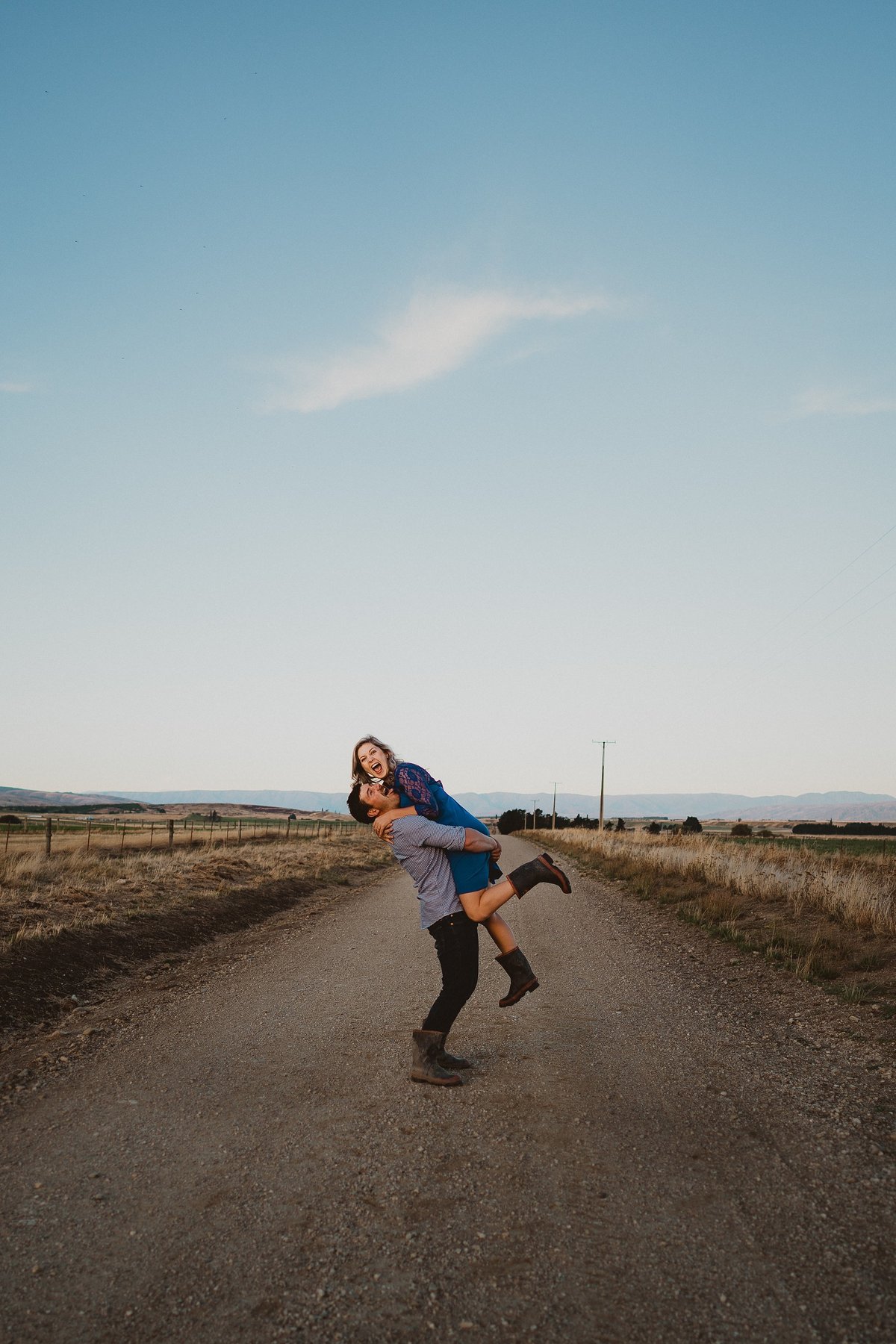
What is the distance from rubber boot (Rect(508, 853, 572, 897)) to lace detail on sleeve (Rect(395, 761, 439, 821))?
65cm

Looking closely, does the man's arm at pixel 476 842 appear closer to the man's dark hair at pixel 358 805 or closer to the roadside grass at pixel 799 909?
the man's dark hair at pixel 358 805

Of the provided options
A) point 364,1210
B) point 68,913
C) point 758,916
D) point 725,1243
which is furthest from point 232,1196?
point 758,916

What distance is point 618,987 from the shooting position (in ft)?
24.1

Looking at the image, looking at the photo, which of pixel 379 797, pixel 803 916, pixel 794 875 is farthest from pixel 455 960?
pixel 794 875

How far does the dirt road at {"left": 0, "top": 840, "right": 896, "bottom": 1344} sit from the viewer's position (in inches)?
98.2

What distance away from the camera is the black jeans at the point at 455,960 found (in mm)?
4723

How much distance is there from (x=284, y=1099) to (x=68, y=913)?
279 inches

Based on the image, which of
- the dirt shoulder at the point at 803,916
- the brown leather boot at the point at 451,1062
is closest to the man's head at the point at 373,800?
the brown leather boot at the point at 451,1062

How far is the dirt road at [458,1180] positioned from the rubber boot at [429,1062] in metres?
0.08

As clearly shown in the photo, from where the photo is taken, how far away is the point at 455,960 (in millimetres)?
4793

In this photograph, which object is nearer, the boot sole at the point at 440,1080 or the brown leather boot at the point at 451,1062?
the boot sole at the point at 440,1080

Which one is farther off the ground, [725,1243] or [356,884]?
[725,1243]

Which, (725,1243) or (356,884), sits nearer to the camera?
(725,1243)

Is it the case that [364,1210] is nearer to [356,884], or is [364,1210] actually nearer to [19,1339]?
Answer: [19,1339]
